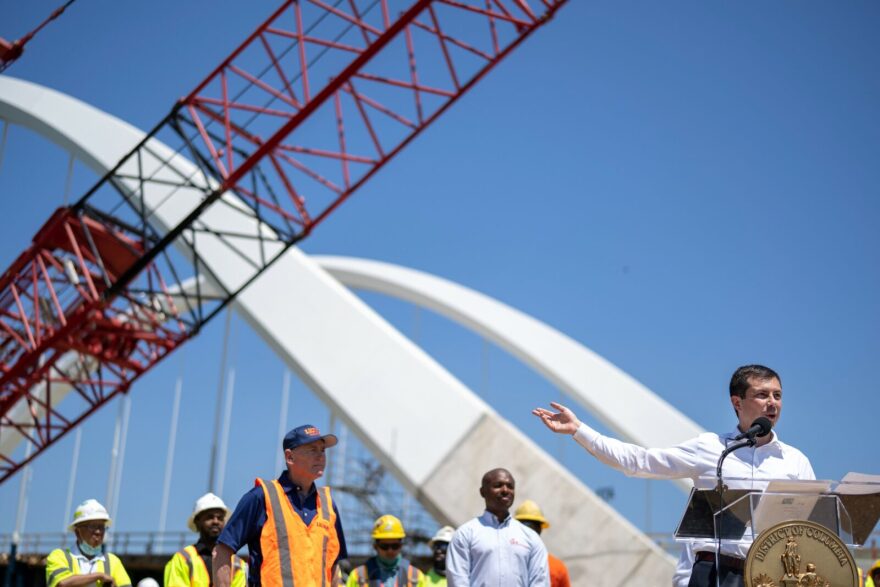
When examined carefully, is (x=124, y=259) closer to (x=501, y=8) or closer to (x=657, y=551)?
(x=501, y=8)

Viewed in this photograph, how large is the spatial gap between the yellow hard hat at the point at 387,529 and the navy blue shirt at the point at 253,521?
109 inches

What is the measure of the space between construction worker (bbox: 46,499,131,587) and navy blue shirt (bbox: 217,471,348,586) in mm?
2128

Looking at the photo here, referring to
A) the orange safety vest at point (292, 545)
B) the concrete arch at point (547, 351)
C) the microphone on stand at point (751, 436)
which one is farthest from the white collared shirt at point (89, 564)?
the concrete arch at point (547, 351)

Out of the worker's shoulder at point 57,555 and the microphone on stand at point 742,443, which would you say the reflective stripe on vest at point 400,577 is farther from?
the microphone on stand at point 742,443

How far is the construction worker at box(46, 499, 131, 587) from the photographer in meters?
6.37

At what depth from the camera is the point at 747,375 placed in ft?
14.1

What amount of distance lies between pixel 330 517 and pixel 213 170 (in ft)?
37.6

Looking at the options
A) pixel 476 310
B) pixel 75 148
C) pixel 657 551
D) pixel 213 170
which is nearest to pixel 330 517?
pixel 657 551

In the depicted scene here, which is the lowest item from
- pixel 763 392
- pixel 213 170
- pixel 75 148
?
pixel 763 392

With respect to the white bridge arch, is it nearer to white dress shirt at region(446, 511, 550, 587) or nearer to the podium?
white dress shirt at region(446, 511, 550, 587)

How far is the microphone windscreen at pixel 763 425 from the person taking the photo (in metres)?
3.99

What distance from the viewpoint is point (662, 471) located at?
4312mm

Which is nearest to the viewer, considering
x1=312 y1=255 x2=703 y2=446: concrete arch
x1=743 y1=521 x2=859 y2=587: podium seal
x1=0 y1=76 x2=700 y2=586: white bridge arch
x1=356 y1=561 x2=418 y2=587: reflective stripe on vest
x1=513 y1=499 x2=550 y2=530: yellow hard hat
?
x1=743 y1=521 x2=859 y2=587: podium seal

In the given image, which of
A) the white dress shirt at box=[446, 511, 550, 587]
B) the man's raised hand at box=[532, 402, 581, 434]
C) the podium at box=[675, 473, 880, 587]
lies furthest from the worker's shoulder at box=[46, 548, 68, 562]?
the podium at box=[675, 473, 880, 587]
